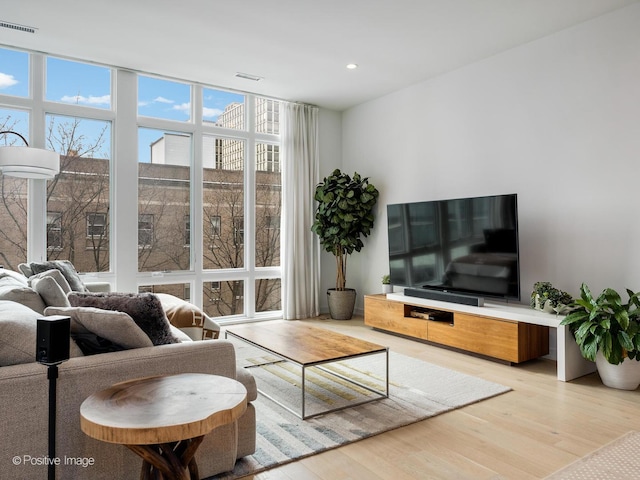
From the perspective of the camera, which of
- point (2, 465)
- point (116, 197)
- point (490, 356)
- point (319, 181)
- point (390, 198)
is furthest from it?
point (319, 181)

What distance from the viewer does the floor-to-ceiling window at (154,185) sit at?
4.57 m

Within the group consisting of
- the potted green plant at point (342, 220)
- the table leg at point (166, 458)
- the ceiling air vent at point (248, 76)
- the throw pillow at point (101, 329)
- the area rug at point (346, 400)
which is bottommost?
the area rug at point (346, 400)

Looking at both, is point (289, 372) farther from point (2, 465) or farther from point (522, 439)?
point (2, 465)

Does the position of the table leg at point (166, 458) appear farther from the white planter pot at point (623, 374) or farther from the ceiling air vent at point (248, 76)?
the ceiling air vent at point (248, 76)

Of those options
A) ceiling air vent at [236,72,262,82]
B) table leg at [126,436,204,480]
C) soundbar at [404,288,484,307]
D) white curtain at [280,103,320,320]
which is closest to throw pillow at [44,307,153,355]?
table leg at [126,436,204,480]

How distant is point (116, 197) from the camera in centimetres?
496

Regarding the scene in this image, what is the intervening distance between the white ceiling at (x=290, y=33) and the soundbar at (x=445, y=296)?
91.7 inches

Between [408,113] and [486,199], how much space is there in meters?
1.83

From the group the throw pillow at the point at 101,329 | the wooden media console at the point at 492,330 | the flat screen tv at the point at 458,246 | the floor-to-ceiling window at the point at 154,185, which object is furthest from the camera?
the floor-to-ceiling window at the point at 154,185

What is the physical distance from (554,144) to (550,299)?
1.36 m

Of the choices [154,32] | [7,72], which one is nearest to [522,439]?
[154,32]

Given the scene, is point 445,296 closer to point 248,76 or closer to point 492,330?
point 492,330

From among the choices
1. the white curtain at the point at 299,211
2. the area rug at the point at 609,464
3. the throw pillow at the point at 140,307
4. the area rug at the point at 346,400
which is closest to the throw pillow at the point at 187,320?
the area rug at the point at 346,400

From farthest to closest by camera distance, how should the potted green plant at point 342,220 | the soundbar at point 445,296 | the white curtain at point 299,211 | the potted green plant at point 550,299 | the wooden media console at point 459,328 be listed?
1. the white curtain at point 299,211
2. the potted green plant at point 342,220
3. the soundbar at point 445,296
4. the wooden media console at point 459,328
5. the potted green plant at point 550,299
